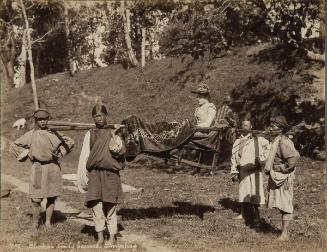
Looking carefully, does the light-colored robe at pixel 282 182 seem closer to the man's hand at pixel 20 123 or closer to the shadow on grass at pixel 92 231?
the shadow on grass at pixel 92 231

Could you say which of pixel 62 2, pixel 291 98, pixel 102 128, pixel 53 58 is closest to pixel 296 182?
pixel 291 98

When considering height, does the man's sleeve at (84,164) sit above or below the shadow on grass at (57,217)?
above

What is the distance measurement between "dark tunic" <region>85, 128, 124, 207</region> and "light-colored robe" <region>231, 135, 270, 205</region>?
255 centimetres

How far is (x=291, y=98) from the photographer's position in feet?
59.5

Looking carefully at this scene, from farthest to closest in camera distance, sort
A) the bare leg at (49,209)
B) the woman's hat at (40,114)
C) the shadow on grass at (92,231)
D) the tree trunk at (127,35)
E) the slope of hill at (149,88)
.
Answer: the tree trunk at (127,35), the slope of hill at (149,88), the bare leg at (49,209), the woman's hat at (40,114), the shadow on grass at (92,231)

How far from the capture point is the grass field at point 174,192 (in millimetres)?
8312

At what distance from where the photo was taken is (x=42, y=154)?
8719 mm

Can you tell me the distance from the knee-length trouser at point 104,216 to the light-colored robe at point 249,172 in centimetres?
260

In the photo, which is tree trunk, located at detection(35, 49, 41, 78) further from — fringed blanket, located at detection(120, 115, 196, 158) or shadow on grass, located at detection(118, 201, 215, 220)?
fringed blanket, located at detection(120, 115, 196, 158)

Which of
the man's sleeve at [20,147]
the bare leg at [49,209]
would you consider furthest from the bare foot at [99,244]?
the man's sleeve at [20,147]

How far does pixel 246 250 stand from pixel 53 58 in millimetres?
37440

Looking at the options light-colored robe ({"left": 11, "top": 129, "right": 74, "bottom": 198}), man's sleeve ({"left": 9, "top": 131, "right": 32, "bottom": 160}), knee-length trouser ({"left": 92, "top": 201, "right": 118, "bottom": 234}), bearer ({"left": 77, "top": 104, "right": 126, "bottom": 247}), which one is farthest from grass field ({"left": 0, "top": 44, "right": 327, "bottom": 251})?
man's sleeve ({"left": 9, "top": 131, "right": 32, "bottom": 160})

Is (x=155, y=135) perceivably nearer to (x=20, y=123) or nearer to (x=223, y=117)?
(x=223, y=117)

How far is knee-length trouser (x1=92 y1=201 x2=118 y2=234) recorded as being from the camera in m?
7.74
